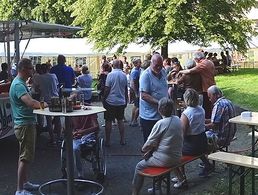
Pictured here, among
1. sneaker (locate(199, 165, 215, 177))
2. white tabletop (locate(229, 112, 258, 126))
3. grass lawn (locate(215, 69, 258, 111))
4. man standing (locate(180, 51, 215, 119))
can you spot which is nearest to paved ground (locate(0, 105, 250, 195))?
sneaker (locate(199, 165, 215, 177))

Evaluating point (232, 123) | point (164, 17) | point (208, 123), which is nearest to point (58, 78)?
point (208, 123)

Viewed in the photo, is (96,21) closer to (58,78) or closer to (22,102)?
(58,78)

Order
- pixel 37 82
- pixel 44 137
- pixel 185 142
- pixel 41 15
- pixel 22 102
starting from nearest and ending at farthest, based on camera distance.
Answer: pixel 22 102 → pixel 185 142 → pixel 37 82 → pixel 44 137 → pixel 41 15

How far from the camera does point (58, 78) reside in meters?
10.2

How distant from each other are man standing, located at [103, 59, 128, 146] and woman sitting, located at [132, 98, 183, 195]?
3.26m

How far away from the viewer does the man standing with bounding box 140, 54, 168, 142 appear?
6648 mm

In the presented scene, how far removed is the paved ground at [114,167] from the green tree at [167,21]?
12.6 meters

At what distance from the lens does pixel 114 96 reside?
891cm

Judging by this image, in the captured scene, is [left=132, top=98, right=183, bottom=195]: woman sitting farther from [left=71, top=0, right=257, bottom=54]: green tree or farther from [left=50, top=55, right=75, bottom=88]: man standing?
[left=71, top=0, right=257, bottom=54]: green tree

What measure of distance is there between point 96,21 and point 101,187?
18148 mm

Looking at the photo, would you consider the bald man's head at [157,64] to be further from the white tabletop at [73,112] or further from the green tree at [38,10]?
the green tree at [38,10]

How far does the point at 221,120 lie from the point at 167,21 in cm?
1493

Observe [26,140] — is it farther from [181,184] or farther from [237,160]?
[237,160]

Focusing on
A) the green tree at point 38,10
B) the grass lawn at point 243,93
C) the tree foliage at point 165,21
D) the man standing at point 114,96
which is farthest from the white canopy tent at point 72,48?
the man standing at point 114,96
